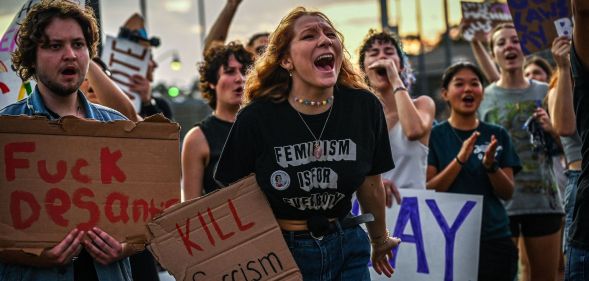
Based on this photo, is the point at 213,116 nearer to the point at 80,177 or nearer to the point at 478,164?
the point at 478,164

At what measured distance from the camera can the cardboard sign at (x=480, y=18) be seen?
8641 mm

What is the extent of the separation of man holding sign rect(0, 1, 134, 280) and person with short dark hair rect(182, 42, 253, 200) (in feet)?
4.64

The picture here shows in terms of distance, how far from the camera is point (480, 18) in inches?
342

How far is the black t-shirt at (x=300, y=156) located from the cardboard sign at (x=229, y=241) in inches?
4.5

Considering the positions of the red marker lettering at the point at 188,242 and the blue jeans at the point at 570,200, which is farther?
the blue jeans at the point at 570,200

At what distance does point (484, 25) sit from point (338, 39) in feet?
15.9

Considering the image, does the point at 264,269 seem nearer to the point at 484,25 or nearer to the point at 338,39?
the point at 338,39

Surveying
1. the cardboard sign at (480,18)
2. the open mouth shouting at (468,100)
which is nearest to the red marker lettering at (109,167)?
the open mouth shouting at (468,100)

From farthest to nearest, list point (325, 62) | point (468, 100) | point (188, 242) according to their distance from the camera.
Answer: point (468, 100) < point (325, 62) < point (188, 242)

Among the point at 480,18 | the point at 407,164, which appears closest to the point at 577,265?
the point at 407,164

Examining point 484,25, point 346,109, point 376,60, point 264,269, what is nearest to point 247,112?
point 346,109

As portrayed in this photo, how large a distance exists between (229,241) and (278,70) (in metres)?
0.86

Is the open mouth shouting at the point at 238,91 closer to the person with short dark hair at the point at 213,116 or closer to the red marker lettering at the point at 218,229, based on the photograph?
the person with short dark hair at the point at 213,116

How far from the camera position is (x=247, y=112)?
399 cm
